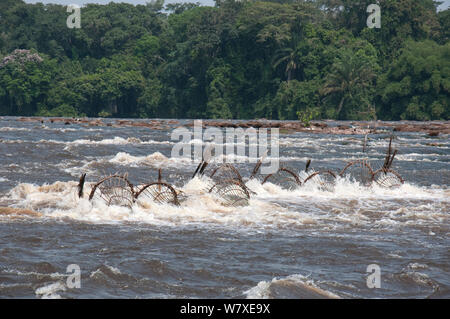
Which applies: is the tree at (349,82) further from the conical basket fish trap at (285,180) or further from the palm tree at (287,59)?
the conical basket fish trap at (285,180)

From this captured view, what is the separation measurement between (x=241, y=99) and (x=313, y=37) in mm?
10068

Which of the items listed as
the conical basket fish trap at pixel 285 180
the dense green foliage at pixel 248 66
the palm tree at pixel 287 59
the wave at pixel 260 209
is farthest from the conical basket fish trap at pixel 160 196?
the palm tree at pixel 287 59

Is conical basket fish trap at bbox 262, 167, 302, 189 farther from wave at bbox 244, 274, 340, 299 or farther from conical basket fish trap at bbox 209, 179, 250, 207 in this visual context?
wave at bbox 244, 274, 340, 299

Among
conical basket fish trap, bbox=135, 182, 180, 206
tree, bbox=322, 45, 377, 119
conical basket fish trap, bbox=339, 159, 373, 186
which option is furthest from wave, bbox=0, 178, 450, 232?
tree, bbox=322, 45, 377, 119

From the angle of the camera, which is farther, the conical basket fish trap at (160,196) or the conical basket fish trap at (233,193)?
the conical basket fish trap at (233,193)

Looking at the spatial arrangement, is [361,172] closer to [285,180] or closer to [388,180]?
[388,180]

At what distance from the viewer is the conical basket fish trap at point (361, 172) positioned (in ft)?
44.0

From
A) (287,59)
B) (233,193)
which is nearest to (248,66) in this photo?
(287,59)

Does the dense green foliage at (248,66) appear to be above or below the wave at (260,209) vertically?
above

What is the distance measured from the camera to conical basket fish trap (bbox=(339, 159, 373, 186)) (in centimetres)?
1340

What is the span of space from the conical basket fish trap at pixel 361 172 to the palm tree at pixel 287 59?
4487cm

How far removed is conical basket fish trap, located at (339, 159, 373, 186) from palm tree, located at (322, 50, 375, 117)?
3924cm

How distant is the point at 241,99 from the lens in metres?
66.7
